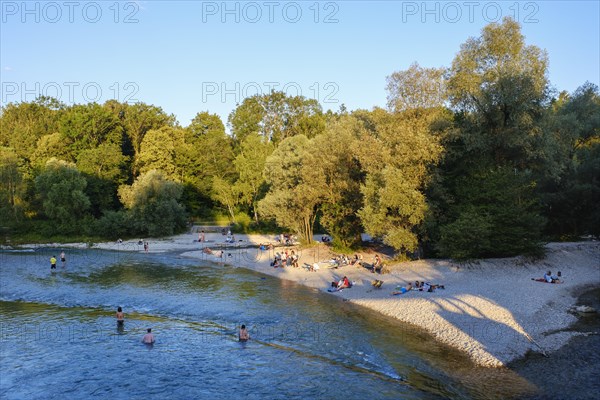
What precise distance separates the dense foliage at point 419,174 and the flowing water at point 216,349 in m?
12.9

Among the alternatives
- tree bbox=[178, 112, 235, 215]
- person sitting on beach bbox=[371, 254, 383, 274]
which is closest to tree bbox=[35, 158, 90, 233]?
tree bbox=[178, 112, 235, 215]

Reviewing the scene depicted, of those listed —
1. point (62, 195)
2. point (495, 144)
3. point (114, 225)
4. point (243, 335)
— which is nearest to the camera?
point (243, 335)

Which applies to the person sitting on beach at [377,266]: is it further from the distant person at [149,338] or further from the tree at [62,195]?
the tree at [62,195]

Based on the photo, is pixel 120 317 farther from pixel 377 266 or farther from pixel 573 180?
pixel 573 180

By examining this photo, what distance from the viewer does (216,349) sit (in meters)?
23.4

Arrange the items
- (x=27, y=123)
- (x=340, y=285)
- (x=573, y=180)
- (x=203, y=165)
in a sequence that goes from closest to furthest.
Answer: (x=340, y=285) → (x=573, y=180) → (x=203, y=165) → (x=27, y=123)

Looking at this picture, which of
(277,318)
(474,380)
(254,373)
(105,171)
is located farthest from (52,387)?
(105,171)

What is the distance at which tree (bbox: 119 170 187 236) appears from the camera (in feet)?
222

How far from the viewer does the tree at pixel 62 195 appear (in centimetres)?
6862

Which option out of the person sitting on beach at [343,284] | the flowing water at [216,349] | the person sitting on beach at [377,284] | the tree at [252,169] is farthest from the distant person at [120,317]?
the tree at [252,169]

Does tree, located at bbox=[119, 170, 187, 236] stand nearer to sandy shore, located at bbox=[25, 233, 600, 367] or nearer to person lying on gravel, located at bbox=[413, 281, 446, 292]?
sandy shore, located at bbox=[25, 233, 600, 367]

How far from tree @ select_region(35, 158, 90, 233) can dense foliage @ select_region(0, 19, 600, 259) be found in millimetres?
169

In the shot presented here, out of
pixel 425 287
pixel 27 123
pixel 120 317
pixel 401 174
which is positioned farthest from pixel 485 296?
pixel 27 123

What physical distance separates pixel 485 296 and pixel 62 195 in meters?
62.9
